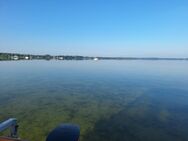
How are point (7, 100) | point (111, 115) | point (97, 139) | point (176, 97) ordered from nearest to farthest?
point (97, 139)
point (111, 115)
point (7, 100)
point (176, 97)

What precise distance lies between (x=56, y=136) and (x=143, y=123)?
8.68m

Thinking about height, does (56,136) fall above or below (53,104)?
above

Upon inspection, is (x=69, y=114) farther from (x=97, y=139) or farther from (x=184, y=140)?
(x=184, y=140)

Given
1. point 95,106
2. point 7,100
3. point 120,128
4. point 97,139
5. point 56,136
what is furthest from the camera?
point 7,100

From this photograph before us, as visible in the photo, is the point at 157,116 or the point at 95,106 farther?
the point at 95,106

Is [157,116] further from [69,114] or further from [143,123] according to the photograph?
[69,114]

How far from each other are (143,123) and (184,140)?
298cm

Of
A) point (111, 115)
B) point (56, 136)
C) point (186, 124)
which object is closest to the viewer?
point (56, 136)

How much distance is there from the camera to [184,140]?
1166 cm

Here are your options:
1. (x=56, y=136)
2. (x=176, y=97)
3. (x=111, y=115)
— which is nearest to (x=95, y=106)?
(x=111, y=115)

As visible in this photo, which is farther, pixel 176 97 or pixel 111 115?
pixel 176 97

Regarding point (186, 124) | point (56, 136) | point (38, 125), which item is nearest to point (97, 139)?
point (38, 125)

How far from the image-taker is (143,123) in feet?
46.5

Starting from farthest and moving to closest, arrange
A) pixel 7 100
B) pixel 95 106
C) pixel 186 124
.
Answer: pixel 7 100, pixel 95 106, pixel 186 124
